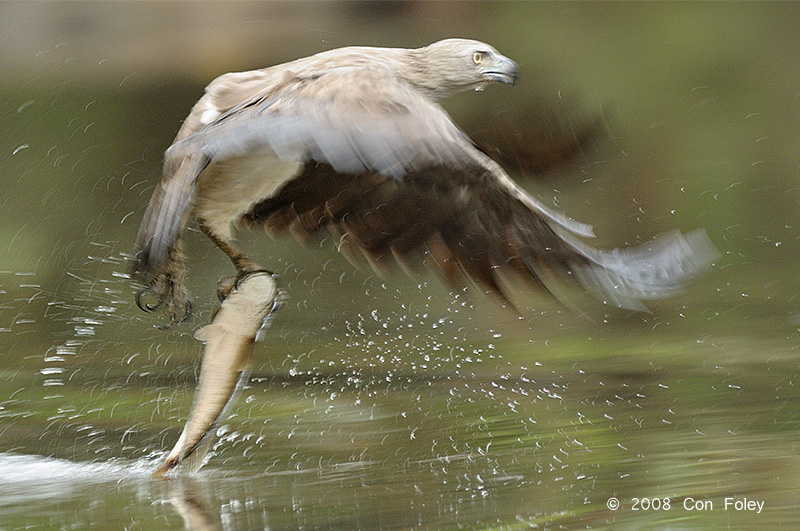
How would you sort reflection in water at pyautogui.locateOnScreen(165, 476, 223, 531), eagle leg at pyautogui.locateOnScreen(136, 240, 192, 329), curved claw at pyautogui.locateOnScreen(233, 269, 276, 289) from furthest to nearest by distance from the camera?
curved claw at pyautogui.locateOnScreen(233, 269, 276, 289), eagle leg at pyautogui.locateOnScreen(136, 240, 192, 329), reflection in water at pyautogui.locateOnScreen(165, 476, 223, 531)

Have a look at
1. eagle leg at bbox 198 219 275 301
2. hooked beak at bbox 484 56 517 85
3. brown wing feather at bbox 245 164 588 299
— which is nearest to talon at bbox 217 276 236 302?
eagle leg at bbox 198 219 275 301

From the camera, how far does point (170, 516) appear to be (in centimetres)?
265

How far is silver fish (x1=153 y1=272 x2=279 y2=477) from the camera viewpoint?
327 centimetres

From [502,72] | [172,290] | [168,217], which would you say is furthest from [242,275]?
[502,72]

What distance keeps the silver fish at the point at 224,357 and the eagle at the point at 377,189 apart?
0.31 feet

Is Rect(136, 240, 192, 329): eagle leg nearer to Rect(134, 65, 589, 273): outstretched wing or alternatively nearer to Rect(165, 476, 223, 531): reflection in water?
Rect(134, 65, 589, 273): outstretched wing

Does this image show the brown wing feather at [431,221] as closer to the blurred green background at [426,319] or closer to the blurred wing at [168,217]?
the blurred green background at [426,319]

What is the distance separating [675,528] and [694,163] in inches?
195

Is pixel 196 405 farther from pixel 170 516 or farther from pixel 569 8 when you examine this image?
pixel 569 8

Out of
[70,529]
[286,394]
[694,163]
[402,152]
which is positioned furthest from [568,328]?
[70,529]

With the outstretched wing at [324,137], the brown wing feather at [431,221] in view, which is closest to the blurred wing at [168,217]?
the outstretched wing at [324,137]

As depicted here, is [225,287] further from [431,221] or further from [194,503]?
[194,503]

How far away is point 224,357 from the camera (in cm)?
340

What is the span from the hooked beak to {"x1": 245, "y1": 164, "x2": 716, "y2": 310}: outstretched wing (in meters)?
0.64
